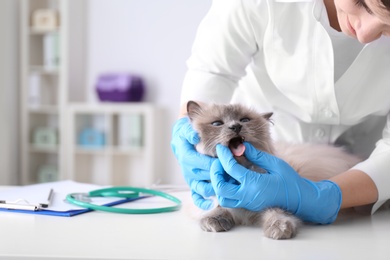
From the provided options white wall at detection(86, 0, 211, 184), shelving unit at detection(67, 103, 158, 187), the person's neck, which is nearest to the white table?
the person's neck

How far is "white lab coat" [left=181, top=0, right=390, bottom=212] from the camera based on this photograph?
1320 mm

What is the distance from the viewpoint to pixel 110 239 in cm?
97

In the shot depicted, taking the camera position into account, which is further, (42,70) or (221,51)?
(42,70)

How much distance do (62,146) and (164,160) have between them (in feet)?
3.10

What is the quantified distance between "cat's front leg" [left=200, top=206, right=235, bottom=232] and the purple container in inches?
135

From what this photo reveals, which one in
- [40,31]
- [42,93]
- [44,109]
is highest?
[40,31]

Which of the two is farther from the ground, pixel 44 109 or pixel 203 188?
pixel 203 188

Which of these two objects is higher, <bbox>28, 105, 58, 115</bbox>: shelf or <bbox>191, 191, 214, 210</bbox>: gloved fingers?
<bbox>191, 191, 214, 210</bbox>: gloved fingers

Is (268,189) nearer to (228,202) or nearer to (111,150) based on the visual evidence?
(228,202)

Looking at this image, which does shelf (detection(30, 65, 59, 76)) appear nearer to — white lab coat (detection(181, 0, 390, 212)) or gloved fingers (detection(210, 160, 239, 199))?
white lab coat (detection(181, 0, 390, 212))

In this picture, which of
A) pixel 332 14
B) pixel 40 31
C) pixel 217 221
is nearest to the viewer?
pixel 217 221

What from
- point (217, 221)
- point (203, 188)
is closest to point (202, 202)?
point (203, 188)

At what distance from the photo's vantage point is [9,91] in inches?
181

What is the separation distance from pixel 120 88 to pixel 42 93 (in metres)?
0.85
